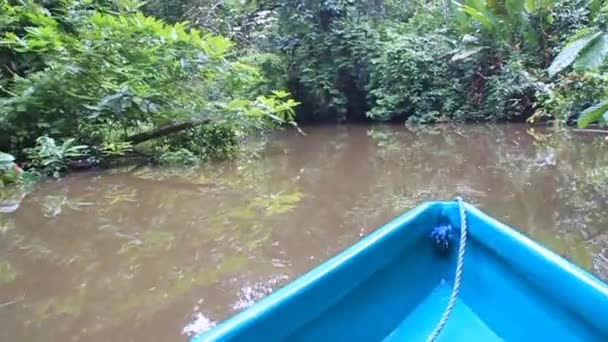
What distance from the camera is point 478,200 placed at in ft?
11.9

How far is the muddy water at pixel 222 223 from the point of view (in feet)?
7.09

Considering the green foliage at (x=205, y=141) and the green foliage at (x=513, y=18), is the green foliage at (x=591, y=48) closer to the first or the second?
the green foliage at (x=205, y=141)

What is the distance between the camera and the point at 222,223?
332 centimetres

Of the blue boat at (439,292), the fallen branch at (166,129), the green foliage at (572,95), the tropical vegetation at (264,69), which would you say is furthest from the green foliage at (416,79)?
the blue boat at (439,292)

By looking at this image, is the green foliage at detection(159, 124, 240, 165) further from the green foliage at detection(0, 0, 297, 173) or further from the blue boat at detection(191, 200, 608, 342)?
the blue boat at detection(191, 200, 608, 342)

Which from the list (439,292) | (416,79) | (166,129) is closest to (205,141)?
(166,129)

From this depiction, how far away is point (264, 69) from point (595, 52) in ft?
25.7

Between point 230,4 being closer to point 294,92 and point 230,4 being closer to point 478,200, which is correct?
point 294,92

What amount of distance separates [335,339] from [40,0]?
18.4ft

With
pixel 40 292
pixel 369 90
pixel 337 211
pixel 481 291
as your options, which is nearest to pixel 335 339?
pixel 481 291

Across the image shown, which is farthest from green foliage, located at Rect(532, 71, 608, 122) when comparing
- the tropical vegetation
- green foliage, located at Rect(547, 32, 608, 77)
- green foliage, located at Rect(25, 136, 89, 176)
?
green foliage, located at Rect(25, 136, 89, 176)

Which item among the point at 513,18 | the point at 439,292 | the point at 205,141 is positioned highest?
the point at 439,292

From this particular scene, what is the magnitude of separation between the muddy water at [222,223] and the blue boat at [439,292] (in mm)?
817

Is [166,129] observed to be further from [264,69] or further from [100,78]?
[264,69]
